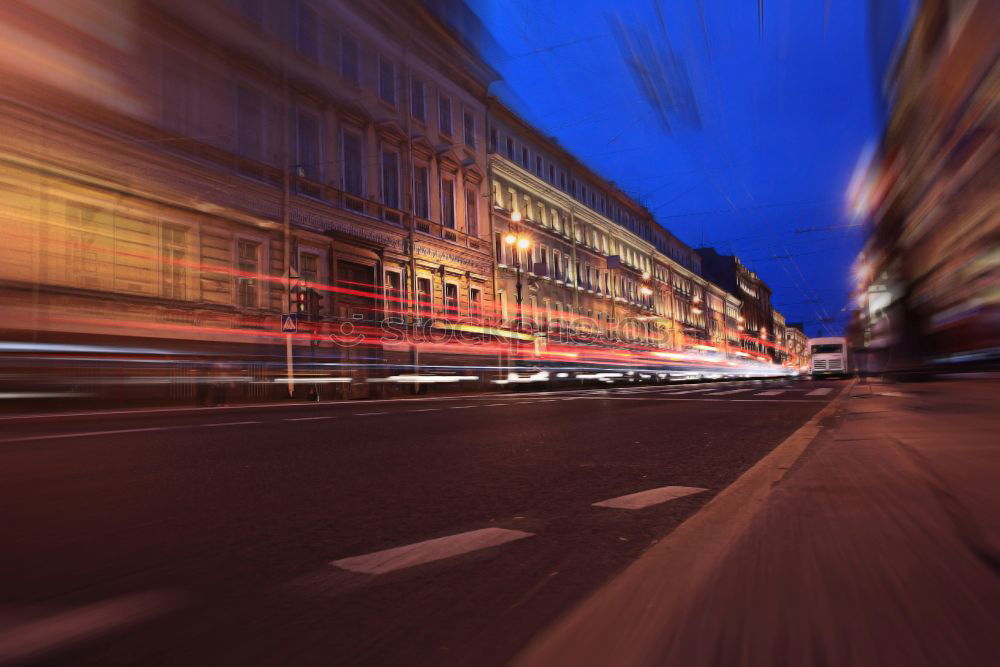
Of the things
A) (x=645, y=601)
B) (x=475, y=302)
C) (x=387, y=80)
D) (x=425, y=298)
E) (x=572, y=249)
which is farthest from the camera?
(x=572, y=249)

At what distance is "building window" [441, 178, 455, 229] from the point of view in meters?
32.6

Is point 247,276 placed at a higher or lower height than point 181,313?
higher

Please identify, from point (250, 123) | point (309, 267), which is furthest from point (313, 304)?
point (250, 123)

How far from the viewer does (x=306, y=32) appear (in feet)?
81.5

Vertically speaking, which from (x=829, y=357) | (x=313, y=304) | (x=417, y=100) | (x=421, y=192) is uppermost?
(x=417, y=100)

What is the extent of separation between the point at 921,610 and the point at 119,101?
20.3 m

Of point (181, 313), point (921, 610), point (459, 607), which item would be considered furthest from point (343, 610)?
point (181, 313)

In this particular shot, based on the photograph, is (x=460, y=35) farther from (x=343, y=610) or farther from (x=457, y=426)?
(x=343, y=610)

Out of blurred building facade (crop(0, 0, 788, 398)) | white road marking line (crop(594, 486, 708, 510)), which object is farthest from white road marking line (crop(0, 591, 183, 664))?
→ blurred building facade (crop(0, 0, 788, 398))

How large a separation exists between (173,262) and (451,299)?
1433 centimetres

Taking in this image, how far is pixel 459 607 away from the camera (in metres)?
2.12

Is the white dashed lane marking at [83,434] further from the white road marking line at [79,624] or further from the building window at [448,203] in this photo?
the building window at [448,203]

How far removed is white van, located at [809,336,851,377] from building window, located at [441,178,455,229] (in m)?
31.3

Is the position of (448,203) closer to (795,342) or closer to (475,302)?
(475,302)
